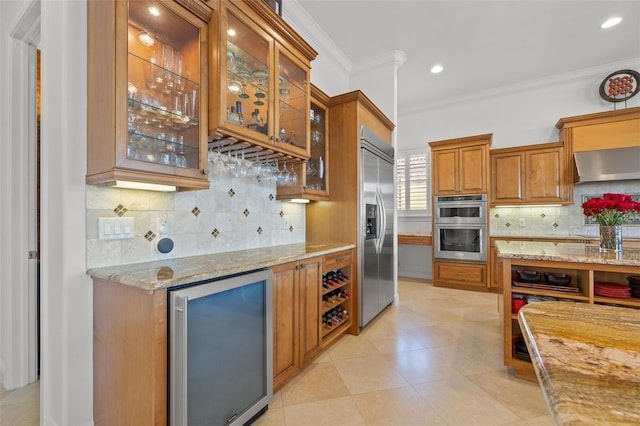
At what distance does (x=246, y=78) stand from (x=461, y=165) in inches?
154

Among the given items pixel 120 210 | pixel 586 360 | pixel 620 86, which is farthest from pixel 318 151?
pixel 620 86

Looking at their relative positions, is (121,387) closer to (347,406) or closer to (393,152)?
(347,406)

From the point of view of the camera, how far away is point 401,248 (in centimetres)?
570

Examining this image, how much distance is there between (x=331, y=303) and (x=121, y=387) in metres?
1.67

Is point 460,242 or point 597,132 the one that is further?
point 460,242

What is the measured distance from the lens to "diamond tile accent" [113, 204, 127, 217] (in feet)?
5.38

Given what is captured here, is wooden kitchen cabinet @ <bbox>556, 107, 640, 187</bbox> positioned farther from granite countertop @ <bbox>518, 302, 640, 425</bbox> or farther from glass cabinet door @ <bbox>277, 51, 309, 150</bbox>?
granite countertop @ <bbox>518, 302, 640, 425</bbox>

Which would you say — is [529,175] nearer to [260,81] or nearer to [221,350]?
[260,81]

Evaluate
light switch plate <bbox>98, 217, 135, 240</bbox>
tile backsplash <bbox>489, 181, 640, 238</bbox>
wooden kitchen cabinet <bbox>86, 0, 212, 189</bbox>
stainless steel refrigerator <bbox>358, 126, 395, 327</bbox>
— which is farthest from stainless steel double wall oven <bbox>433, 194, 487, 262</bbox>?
light switch plate <bbox>98, 217, 135, 240</bbox>

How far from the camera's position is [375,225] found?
10.6ft

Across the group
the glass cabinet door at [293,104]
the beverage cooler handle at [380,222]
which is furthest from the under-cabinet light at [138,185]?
the beverage cooler handle at [380,222]

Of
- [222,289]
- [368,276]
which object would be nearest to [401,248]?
[368,276]

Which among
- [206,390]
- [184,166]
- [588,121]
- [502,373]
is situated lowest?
[502,373]

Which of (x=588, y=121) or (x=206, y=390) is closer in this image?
(x=206, y=390)
